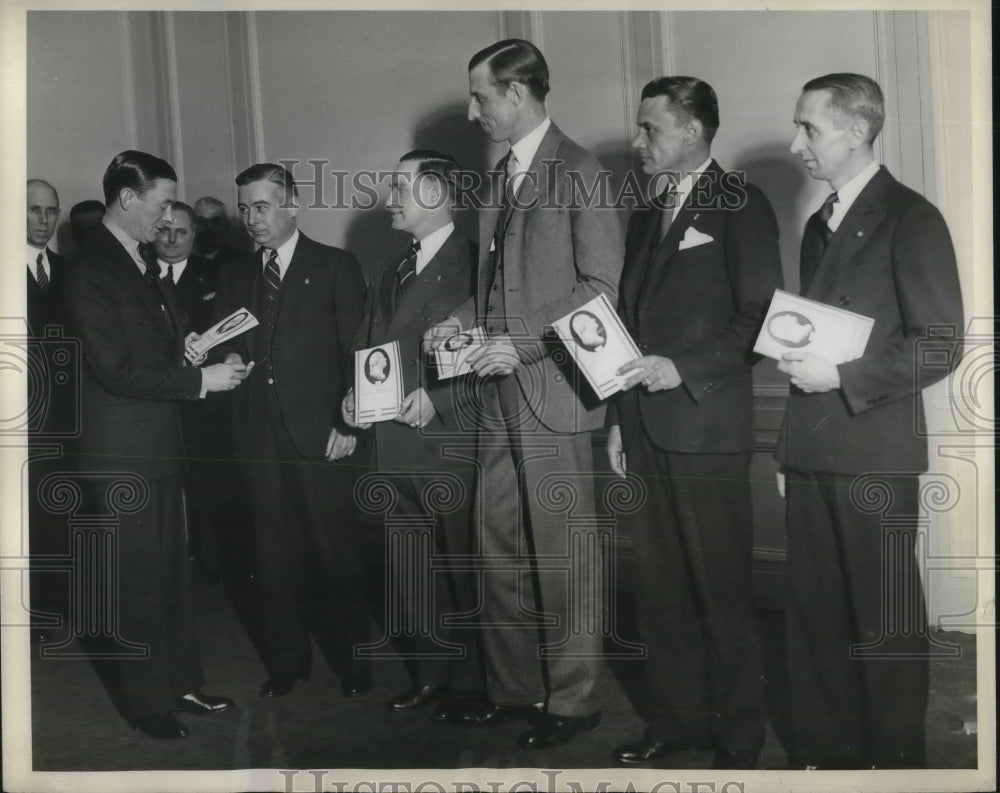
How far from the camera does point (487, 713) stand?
366cm

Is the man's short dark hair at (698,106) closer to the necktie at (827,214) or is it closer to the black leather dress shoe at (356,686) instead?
the necktie at (827,214)

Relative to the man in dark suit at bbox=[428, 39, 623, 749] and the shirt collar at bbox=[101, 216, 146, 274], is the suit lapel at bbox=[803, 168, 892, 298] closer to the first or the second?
the man in dark suit at bbox=[428, 39, 623, 749]

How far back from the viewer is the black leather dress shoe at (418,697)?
3.70m

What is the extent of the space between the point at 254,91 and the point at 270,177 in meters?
0.32

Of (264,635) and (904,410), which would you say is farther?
(264,635)

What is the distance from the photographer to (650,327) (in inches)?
137

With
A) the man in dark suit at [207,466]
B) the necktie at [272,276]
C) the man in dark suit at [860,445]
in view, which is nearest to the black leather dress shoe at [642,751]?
the man in dark suit at [860,445]

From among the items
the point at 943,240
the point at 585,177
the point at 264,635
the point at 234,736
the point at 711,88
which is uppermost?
the point at 711,88

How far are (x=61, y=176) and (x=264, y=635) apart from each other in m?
1.77

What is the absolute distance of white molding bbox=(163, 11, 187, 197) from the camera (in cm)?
372

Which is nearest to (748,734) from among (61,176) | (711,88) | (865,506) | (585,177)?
(865,506)

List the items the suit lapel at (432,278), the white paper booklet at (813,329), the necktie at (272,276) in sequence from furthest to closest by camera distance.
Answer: the necktie at (272,276)
the suit lapel at (432,278)
the white paper booklet at (813,329)

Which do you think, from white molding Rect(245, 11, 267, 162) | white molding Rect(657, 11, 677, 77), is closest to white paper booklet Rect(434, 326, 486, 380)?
white molding Rect(245, 11, 267, 162)

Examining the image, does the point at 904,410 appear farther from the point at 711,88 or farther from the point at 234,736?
the point at 234,736
